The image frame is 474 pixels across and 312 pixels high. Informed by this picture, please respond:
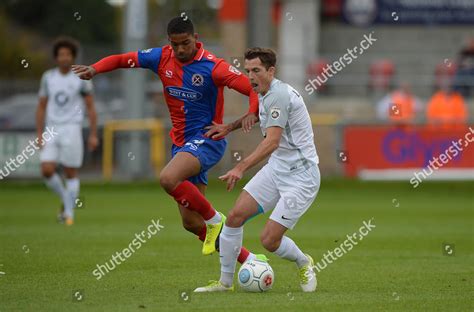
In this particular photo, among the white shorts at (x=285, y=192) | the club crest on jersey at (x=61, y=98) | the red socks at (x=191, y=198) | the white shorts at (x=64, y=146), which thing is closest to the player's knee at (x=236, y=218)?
the white shorts at (x=285, y=192)

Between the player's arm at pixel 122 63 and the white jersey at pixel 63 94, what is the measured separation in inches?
220

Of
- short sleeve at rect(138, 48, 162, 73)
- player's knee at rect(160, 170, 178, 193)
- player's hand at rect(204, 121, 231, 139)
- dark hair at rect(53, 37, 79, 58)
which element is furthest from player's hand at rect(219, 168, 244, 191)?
dark hair at rect(53, 37, 79, 58)

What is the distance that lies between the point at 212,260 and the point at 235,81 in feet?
9.61

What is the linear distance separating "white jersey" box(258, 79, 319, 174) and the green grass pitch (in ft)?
3.87

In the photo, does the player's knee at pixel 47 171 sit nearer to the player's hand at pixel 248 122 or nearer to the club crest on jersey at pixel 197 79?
the club crest on jersey at pixel 197 79

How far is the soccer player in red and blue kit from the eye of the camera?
34.9 feet

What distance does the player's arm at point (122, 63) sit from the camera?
34.1 ft

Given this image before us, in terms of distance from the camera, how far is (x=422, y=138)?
88.6 ft

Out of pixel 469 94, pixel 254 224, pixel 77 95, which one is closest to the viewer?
pixel 77 95

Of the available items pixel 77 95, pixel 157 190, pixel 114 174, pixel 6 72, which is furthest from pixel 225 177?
pixel 6 72

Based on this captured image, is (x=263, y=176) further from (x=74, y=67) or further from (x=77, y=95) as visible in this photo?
(x=77, y=95)

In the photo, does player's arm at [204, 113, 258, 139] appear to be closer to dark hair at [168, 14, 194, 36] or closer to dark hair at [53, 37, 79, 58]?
dark hair at [168, 14, 194, 36]

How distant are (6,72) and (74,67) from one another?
35836mm

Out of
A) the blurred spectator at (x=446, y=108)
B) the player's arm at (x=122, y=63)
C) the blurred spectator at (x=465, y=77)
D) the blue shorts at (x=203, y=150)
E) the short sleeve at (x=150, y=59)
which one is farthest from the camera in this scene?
the blurred spectator at (x=465, y=77)
